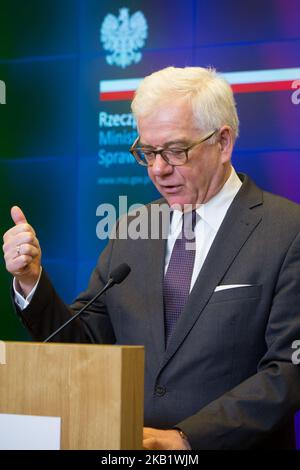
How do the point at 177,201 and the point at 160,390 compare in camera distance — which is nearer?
the point at 160,390

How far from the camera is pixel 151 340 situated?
244 cm

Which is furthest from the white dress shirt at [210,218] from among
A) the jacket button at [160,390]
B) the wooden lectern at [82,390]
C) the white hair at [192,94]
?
the wooden lectern at [82,390]

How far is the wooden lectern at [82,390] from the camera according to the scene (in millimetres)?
1537

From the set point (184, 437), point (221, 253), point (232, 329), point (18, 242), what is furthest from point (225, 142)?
point (184, 437)

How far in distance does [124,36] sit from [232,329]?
2288mm

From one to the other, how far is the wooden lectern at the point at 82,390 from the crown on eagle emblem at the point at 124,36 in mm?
2763

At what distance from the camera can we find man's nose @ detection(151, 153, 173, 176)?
2.47 m

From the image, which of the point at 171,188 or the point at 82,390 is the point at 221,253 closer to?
the point at 171,188

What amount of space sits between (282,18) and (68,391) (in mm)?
2698

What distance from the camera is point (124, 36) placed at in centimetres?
415

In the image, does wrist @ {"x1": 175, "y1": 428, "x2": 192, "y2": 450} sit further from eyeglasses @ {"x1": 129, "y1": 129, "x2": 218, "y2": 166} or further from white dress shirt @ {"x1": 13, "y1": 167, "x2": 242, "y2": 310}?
eyeglasses @ {"x1": 129, "y1": 129, "x2": 218, "y2": 166}

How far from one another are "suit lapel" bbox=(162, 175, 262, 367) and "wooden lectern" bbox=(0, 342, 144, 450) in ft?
2.51

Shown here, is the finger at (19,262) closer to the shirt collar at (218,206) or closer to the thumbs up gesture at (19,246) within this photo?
the thumbs up gesture at (19,246)

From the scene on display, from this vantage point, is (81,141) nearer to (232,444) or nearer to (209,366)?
(209,366)
